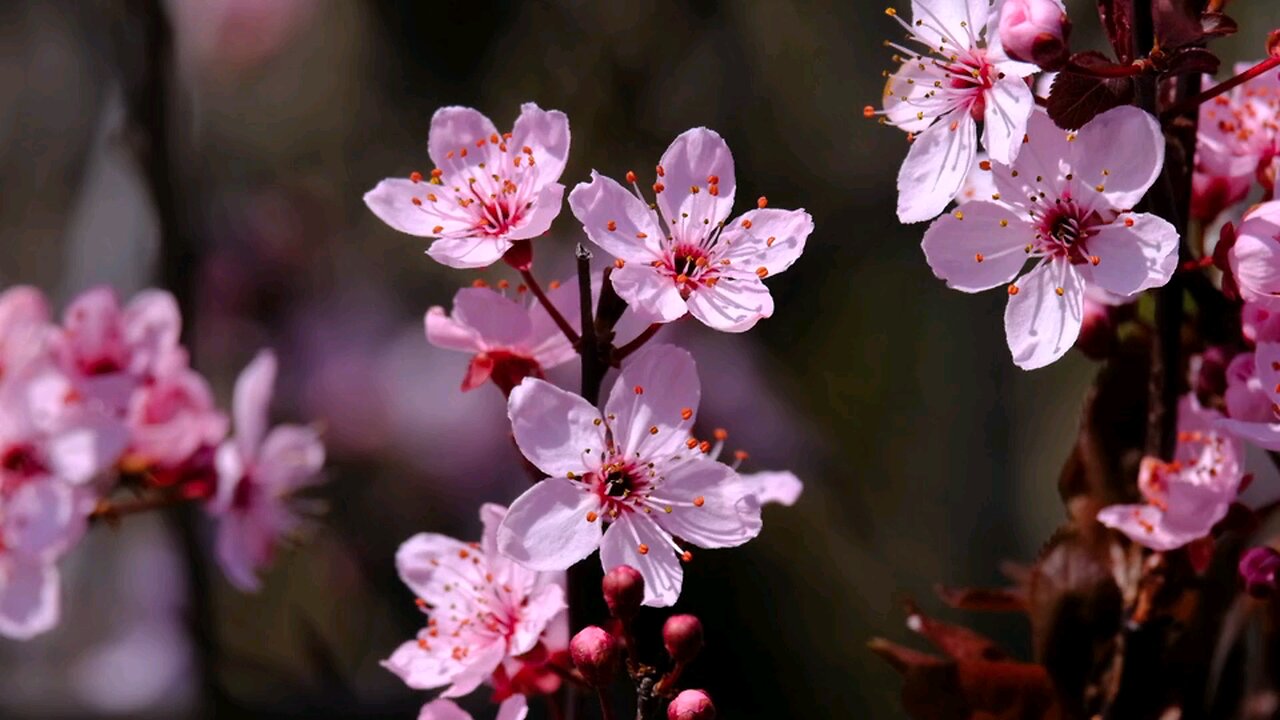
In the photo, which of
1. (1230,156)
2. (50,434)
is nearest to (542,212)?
(1230,156)

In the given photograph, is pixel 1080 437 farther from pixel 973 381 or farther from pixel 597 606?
pixel 973 381

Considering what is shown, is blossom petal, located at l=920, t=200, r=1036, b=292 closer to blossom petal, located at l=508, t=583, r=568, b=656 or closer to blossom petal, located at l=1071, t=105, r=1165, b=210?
blossom petal, located at l=1071, t=105, r=1165, b=210

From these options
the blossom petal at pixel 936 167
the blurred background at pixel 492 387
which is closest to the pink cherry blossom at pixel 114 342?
the blurred background at pixel 492 387

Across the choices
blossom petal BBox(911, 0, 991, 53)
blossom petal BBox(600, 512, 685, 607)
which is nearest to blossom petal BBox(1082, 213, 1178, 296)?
blossom petal BBox(911, 0, 991, 53)

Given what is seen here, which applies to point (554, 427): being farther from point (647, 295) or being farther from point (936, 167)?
point (936, 167)

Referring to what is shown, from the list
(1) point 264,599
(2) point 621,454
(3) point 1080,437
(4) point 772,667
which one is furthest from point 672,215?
(1) point 264,599

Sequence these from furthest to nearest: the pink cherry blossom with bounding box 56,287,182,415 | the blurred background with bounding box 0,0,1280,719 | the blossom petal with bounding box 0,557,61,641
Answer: the blurred background with bounding box 0,0,1280,719
the pink cherry blossom with bounding box 56,287,182,415
the blossom petal with bounding box 0,557,61,641
